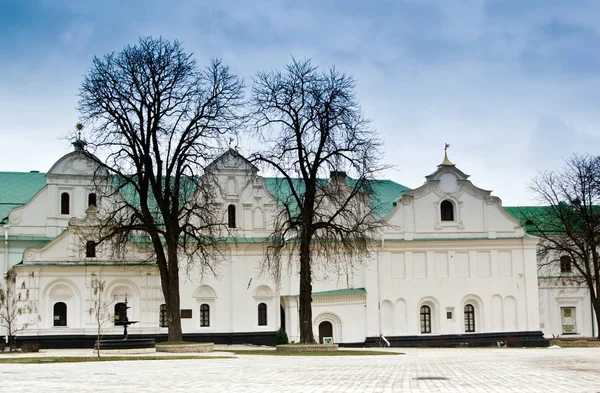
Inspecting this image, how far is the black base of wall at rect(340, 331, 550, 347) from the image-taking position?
185ft

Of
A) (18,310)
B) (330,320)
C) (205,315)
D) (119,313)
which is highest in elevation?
(18,310)

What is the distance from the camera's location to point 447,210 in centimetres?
5934

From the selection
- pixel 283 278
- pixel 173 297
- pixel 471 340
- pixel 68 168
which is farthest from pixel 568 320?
pixel 68 168

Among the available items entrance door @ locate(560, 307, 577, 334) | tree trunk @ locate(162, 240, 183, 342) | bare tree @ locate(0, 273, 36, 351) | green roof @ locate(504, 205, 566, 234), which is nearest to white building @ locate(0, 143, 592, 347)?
bare tree @ locate(0, 273, 36, 351)

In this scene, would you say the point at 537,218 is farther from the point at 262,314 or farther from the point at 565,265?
the point at 262,314

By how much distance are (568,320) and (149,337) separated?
30287mm

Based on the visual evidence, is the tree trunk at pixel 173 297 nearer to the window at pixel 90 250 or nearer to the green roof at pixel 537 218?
the window at pixel 90 250

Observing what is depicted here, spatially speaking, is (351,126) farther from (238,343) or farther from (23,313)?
(23,313)

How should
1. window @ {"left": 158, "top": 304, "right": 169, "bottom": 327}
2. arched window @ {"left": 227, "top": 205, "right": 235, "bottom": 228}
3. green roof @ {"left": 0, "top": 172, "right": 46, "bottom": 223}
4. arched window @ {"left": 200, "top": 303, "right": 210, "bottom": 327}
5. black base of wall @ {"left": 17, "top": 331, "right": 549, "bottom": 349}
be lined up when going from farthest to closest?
green roof @ {"left": 0, "top": 172, "right": 46, "bottom": 223} < arched window @ {"left": 227, "top": 205, "right": 235, "bottom": 228} < arched window @ {"left": 200, "top": 303, "right": 210, "bottom": 327} < window @ {"left": 158, "top": 304, "right": 169, "bottom": 327} < black base of wall @ {"left": 17, "top": 331, "right": 549, "bottom": 349}

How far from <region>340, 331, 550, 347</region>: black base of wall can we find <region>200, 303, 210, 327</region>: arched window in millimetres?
9373

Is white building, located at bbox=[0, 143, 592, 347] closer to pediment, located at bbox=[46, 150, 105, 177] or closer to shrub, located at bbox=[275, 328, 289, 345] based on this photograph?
pediment, located at bbox=[46, 150, 105, 177]

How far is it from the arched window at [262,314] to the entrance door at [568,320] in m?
22.6

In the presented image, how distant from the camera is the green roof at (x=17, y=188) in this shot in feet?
188

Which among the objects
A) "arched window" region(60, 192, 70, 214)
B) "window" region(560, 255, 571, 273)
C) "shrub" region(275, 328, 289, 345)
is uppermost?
"arched window" region(60, 192, 70, 214)
